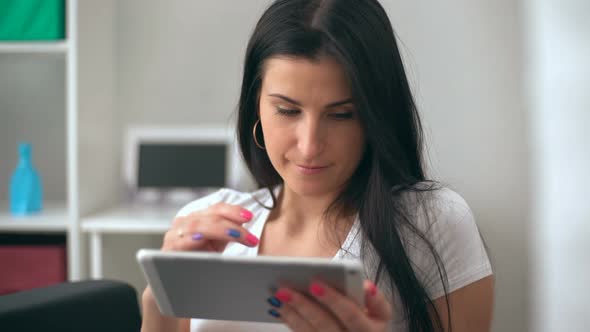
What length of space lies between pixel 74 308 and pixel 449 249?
0.76m

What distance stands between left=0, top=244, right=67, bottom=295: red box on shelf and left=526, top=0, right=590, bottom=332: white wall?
1.45 meters

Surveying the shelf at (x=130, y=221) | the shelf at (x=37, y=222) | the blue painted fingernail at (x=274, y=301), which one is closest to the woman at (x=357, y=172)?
the blue painted fingernail at (x=274, y=301)

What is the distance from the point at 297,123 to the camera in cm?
105

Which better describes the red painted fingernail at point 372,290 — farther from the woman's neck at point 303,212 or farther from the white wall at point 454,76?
the white wall at point 454,76

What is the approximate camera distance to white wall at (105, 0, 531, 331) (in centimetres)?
210

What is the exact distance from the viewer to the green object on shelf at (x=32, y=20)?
191 cm

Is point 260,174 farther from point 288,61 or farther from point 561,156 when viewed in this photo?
point 561,156

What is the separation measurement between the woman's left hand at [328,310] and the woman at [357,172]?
0.13 meters

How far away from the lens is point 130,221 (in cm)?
187

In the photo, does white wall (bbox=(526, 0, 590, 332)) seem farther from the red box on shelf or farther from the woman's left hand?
the red box on shelf

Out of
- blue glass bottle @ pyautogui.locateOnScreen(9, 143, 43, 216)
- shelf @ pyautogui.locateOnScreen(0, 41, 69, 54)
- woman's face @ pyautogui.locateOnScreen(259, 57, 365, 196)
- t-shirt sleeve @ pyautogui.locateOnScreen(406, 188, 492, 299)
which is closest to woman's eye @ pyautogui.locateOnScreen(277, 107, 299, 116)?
woman's face @ pyautogui.locateOnScreen(259, 57, 365, 196)

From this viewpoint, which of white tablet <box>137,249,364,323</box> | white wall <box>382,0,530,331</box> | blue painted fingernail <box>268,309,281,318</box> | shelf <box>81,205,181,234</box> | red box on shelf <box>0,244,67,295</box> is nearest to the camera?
white tablet <box>137,249,364,323</box>

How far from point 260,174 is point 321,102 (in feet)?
1.19

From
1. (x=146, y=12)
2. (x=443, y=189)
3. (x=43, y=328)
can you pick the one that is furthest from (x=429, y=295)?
(x=146, y=12)
